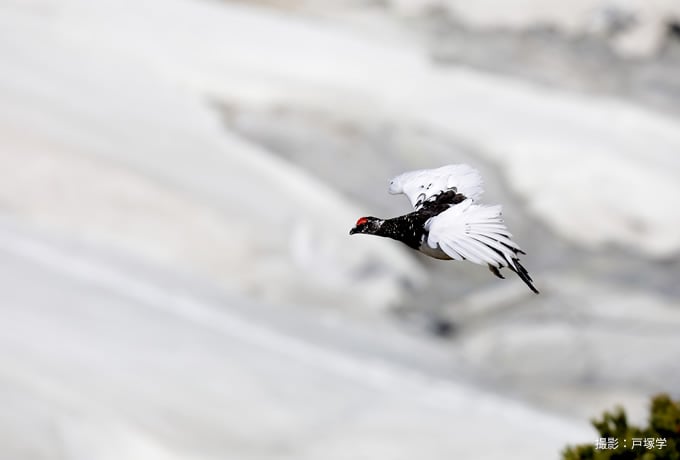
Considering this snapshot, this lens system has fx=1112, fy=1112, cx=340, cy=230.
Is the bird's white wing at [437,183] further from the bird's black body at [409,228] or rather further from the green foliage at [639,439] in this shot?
the green foliage at [639,439]

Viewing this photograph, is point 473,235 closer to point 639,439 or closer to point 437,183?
point 437,183

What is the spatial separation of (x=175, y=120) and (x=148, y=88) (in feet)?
3.66

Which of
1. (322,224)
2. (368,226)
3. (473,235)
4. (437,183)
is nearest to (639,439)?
(437,183)

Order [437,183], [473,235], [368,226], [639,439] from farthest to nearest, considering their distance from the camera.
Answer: [639,439] < [437,183] < [368,226] < [473,235]

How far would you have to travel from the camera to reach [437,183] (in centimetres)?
684

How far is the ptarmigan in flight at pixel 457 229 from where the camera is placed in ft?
18.6

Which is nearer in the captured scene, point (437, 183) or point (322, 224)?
point (437, 183)

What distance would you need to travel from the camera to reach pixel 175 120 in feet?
76.8

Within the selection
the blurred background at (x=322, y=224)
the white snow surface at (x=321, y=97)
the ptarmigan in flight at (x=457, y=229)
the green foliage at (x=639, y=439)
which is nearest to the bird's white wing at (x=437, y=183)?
the ptarmigan in flight at (x=457, y=229)

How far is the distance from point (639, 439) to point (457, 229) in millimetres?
2820

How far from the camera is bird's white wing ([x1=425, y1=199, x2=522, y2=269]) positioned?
5633 millimetres

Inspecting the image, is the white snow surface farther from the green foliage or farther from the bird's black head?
the bird's black head

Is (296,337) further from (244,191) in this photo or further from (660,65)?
(660,65)

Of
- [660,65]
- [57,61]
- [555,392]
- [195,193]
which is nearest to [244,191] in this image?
[195,193]
